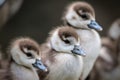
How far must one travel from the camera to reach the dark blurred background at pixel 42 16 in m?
8.30

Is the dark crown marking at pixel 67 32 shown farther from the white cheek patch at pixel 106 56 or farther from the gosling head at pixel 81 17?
the white cheek patch at pixel 106 56

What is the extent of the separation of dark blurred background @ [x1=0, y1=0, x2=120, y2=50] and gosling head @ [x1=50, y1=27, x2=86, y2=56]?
3.75m

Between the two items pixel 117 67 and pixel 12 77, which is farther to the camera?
pixel 117 67

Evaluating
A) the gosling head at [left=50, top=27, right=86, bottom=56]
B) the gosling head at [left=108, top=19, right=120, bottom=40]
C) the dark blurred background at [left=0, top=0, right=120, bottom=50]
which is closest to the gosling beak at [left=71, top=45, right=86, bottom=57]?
the gosling head at [left=50, top=27, right=86, bottom=56]

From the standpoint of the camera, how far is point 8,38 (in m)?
8.20

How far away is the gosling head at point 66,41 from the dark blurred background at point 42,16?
3.75 metres

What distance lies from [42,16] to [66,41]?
4.00 m

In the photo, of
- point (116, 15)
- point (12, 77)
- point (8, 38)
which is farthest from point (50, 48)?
point (116, 15)

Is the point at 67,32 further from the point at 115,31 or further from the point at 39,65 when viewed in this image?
the point at 115,31

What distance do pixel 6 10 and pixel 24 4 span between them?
7.05 feet

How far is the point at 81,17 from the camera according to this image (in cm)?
477

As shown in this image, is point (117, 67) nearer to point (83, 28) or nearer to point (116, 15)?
point (83, 28)

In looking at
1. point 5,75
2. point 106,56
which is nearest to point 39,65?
point 5,75

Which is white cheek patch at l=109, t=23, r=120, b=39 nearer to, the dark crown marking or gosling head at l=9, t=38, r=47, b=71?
the dark crown marking
